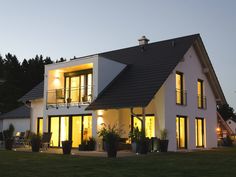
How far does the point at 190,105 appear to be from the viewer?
20.2 m

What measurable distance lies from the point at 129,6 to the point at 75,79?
5.45 meters

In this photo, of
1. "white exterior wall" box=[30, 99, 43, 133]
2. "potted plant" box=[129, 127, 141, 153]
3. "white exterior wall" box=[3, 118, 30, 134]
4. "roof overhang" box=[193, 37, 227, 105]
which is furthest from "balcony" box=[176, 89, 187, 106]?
"white exterior wall" box=[3, 118, 30, 134]

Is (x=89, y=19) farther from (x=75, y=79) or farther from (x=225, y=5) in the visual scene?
(x=225, y=5)

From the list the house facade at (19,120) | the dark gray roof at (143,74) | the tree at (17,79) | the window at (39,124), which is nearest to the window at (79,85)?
the dark gray roof at (143,74)

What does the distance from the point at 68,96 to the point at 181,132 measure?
7.26 m

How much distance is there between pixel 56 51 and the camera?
7169cm

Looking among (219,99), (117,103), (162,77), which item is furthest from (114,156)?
(219,99)

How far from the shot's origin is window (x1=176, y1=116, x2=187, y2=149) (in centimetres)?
1912

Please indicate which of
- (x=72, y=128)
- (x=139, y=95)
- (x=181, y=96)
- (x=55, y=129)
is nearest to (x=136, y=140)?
(x=139, y=95)

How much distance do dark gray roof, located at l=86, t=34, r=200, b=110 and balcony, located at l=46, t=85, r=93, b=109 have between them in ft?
5.71

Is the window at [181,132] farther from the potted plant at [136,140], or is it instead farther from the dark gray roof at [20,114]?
the dark gray roof at [20,114]

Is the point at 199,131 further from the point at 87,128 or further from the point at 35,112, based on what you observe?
the point at 35,112

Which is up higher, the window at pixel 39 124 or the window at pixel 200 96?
the window at pixel 200 96

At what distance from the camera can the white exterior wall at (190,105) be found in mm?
18250
